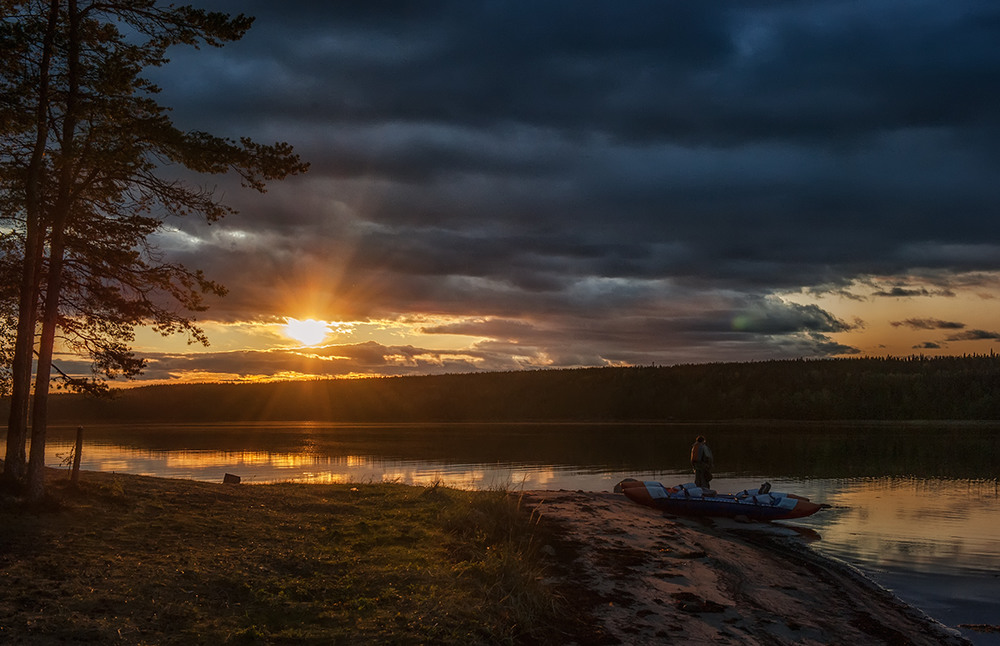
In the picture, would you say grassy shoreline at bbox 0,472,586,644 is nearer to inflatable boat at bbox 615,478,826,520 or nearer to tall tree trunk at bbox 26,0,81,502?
tall tree trunk at bbox 26,0,81,502

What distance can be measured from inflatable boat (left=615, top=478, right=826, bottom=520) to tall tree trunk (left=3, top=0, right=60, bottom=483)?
1846cm

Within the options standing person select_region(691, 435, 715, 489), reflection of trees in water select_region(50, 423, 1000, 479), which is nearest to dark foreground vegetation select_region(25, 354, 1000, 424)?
reflection of trees in water select_region(50, 423, 1000, 479)

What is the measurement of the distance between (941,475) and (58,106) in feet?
137

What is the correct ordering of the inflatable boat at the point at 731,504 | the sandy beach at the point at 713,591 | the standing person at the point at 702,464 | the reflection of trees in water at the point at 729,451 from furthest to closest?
1. the reflection of trees in water at the point at 729,451
2. the standing person at the point at 702,464
3. the inflatable boat at the point at 731,504
4. the sandy beach at the point at 713,591

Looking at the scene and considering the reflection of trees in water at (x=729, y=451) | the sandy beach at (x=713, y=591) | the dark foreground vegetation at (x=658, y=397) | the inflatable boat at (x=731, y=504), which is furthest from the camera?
the dark foreground vegetation at (x=658, y=397)

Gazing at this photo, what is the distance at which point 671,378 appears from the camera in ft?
467

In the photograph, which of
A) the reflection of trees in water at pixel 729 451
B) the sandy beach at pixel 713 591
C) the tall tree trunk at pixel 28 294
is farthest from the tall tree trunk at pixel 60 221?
the reflection of trees in water at pixel 729 451

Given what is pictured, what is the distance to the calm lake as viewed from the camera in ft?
64.8

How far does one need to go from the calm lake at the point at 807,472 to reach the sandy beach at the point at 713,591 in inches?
53.2

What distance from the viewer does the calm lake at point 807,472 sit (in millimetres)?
19750

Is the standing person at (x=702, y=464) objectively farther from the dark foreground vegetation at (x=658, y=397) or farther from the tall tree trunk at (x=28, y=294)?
the dark foreground vegetation at (x=658, y=397)

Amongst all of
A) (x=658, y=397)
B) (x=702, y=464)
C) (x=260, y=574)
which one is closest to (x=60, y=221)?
(x=260, y=574)

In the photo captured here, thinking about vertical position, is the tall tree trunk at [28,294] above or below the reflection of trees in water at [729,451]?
above

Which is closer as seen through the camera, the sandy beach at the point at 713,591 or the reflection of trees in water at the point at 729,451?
the sandy beach at the point at 713,591
